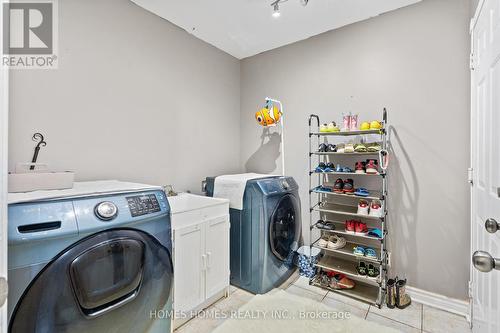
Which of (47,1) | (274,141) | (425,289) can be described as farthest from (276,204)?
(47,1)

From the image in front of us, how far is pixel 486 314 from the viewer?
4.14 ft

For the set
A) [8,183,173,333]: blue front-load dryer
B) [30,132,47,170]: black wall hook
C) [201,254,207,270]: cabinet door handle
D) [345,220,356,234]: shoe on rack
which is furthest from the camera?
[345,220,356,234]: shoe on rack

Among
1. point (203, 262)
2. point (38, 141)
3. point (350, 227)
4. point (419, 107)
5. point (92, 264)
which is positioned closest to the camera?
point (92, 264)

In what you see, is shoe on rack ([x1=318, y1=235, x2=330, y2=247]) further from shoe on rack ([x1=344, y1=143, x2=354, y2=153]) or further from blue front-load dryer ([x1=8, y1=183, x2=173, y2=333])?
blue front-load dryer ([x1=8, y1=183, x2=173, y2=333])

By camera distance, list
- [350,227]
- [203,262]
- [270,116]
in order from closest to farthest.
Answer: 1. [203,262]
2. [350,227]
3. [270,116]

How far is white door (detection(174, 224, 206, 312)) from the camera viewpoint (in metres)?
1.70

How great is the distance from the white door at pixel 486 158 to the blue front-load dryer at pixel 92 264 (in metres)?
1.46

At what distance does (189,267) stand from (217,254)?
30cm

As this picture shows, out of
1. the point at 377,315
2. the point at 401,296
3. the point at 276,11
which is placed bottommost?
the point at 377,315

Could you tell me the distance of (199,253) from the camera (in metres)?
1.86

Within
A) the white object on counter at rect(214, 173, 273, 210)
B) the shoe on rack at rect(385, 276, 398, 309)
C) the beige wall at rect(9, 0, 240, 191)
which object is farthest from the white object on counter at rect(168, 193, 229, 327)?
the shoe on rack at rect(385, 276, 398, 309)

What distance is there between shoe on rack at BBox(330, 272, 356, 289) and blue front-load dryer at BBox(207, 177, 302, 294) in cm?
46

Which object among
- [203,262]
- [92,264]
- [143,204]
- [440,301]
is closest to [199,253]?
[203,262]

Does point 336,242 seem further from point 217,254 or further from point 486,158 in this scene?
point 486,158
